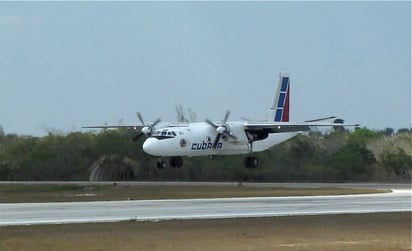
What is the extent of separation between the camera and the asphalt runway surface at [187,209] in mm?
31109

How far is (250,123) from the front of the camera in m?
68.1

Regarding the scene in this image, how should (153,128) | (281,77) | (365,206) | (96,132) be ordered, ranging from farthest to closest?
(96,132) → (281,77) → (153,128) → (365,206)

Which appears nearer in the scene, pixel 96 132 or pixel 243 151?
pixel 243 151

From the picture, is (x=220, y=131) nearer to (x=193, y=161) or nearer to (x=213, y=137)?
(x=213, y=137)

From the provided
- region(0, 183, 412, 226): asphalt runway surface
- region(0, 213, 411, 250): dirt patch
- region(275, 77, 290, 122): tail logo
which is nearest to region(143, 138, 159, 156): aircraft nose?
→ region(275, 77, 290, 122): tail logo

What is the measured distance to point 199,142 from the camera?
6512 cm

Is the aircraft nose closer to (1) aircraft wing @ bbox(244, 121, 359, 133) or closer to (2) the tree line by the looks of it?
(1) aircraft wing @ bbox(244, 121, 359, 133)

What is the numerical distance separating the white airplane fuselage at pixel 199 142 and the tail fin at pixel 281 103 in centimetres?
388

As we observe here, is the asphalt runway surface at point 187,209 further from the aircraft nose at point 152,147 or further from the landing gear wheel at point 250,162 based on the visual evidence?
the landing gear wheel at point 250,162

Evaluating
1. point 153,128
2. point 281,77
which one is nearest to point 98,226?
point 153,128

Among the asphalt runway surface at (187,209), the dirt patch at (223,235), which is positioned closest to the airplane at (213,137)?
the asphalt runway surface at (187,209)

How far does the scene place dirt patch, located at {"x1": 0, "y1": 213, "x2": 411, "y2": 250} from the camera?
22.0m

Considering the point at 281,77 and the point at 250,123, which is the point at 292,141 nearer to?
the point at 281,77

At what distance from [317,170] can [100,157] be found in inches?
820
